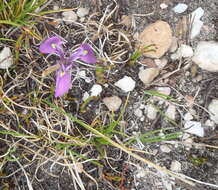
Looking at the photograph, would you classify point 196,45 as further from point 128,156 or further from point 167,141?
point 128,156

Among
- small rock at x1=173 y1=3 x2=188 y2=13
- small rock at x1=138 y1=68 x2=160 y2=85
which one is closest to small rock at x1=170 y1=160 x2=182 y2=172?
small rock at x1=138 y1=68 x2=160 y2=85

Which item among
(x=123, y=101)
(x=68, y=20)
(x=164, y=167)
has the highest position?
(x=68, y=20)

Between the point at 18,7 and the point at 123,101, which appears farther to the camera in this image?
the point at 123,101

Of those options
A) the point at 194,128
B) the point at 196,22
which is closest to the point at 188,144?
the point at 194,128

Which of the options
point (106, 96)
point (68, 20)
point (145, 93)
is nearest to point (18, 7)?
point (68, 20)

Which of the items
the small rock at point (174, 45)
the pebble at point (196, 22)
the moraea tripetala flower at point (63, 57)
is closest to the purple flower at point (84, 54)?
the moraea tripetala flower at point (63, 57)

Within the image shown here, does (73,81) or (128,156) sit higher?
(73,81)

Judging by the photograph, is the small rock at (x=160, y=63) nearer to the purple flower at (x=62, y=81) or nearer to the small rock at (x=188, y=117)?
the small rock at (x=188, y=117)
